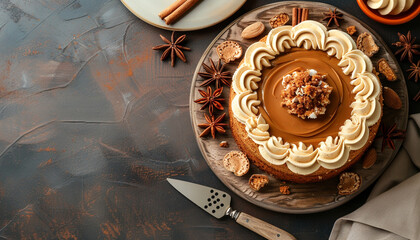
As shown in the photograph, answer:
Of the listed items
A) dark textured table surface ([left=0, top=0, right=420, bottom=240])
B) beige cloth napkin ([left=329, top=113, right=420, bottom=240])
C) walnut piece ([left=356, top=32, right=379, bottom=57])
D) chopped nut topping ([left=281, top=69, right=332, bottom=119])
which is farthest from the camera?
dark textured table surface ([left=0, top=0, right=420, bottom=240])

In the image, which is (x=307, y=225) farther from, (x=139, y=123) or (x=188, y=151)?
(x=139, y=123)

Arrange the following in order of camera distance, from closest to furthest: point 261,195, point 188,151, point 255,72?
point 255,72 → point 261,195 → point 188,151

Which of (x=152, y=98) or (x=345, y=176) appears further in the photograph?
(x=152, y=98)

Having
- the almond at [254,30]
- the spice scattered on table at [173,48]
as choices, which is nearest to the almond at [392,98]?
the almond at [254,30]

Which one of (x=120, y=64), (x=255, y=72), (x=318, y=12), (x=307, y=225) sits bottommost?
(x=307, y=225)

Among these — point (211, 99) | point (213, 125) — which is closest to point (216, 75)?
point (211, 99)

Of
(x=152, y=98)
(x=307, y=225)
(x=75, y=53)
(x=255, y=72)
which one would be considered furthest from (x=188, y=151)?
(x=75, y=53)

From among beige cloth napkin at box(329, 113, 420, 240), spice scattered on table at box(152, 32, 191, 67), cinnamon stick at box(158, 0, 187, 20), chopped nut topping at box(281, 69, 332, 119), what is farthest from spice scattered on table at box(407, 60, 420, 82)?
cinnamon stick at box(158, 0, 187, 20)

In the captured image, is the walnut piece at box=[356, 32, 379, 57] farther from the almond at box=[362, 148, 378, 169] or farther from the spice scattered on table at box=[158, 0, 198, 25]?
the spice scattered on table at box=[158, 0, 198, 25]
